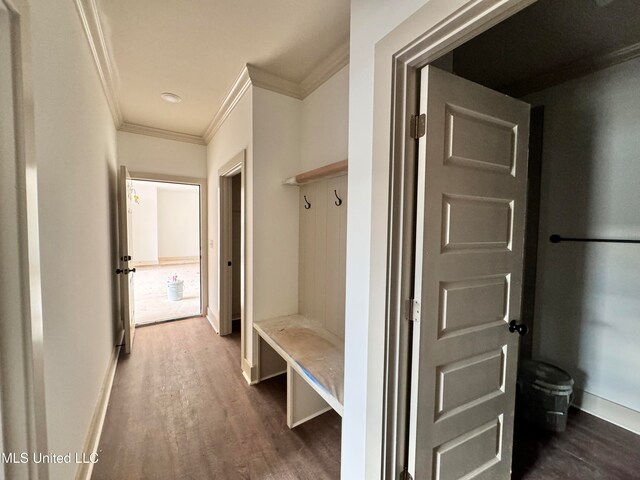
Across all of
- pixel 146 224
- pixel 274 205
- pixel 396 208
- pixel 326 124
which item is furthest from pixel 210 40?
pixel 146 224

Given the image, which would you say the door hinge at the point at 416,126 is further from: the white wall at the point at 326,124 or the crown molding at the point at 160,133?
the crown molding at the point at 160,133

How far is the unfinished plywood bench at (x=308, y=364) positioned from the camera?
154 cm

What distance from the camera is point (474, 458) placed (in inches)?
50.1

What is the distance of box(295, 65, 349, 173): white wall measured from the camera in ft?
6.53

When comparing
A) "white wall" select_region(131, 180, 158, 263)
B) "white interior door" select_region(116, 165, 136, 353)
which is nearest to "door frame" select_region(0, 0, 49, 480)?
"white interior door" select_region(116, 165, 136, 353)

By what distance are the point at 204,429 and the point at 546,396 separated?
7.74 feet

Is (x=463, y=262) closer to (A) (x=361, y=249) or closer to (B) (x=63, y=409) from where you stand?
(A) (x=361, y=249)

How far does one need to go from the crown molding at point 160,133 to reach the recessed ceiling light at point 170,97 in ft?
3.22

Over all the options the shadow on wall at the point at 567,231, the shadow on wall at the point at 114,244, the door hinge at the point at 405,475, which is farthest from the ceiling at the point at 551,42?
the shadow on wall at the point at 114,244

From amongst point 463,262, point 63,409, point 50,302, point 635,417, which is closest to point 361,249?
point 463,262

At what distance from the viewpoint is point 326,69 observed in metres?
2.09

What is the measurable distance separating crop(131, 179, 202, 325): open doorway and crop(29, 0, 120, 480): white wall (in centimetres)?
369

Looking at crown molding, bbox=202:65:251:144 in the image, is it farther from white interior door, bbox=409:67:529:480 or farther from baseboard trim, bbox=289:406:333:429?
baseboard trim, bbox=289:406:333:429

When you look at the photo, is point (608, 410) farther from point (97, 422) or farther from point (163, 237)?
point (163, 237)
